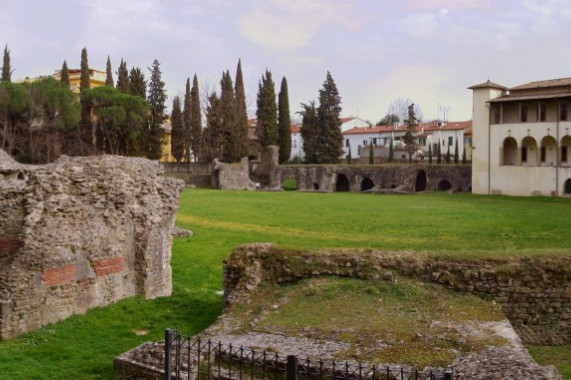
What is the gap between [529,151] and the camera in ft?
Answer: 158

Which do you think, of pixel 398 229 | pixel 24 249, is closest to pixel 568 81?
pixel 398 229

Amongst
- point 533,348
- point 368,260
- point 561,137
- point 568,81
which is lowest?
point 533,348

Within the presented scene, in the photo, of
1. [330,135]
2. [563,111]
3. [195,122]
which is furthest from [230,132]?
[563,111]

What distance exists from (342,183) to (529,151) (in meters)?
19.8

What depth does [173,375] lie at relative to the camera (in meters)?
6.98

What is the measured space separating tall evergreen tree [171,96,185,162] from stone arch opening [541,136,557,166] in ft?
121

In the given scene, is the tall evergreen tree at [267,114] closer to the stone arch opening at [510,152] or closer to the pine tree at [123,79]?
the pine tree at [123,79]

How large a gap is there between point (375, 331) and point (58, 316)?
5.85 metres

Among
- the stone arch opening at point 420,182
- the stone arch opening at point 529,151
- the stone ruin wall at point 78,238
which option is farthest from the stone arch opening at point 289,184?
the stone ruin wall at point 78,238

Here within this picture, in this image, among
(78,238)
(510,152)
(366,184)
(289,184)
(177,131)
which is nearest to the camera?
(78,238)

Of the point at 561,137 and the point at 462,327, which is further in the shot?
the point at 561,137

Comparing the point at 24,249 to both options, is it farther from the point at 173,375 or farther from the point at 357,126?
the point at 357,126

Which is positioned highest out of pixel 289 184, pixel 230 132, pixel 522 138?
pixel 230 132

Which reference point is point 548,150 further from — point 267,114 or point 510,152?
point 267,114
